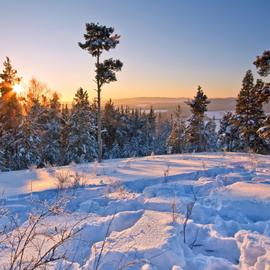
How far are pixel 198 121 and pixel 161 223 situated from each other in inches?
1292

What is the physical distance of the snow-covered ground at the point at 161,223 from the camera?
2.90 m

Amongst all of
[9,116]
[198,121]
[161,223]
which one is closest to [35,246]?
[161,223]

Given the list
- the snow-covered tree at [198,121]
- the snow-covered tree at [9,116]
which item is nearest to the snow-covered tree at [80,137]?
the snow-covered tree at [9,116]

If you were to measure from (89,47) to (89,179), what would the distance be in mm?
13398

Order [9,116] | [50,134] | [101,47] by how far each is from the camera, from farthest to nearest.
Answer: [50,134] < [9,116] < [101,47]

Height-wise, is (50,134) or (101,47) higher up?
(101,47)

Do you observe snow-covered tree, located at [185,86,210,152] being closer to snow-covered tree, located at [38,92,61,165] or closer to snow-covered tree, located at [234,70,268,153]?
snow-covered tree, located at [234,70,268,153]

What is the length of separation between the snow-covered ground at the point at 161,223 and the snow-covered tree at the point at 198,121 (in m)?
28.7

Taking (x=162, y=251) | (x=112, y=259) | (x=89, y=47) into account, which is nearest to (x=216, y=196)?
(x=162, y=251)

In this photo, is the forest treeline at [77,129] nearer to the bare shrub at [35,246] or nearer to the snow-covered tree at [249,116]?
the snow-covered tree at [249,116]

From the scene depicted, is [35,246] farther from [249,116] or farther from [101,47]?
[249,116]

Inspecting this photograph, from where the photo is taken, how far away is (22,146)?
28594mm

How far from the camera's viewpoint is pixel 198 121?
35.7 meters

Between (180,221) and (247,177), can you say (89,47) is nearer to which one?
(247,177)
